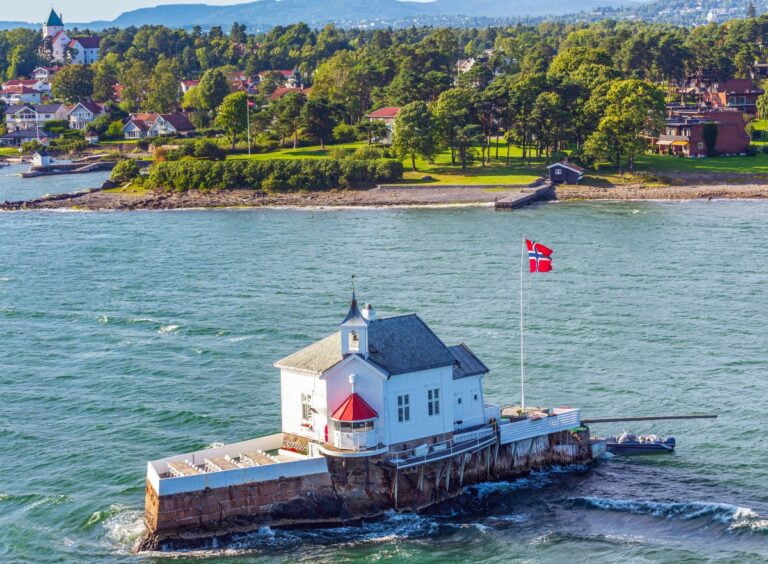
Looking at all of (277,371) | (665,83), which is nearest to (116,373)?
(277,371)

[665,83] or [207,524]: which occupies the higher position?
[665,83]

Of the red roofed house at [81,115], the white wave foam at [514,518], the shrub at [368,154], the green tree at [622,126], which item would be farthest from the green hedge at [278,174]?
the white wave foam at [514,518]

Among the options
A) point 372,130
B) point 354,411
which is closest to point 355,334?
point 354,411

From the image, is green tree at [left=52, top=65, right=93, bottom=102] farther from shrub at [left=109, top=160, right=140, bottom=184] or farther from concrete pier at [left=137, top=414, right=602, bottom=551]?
concrete pier at [left=137, top=414, right=602, bottom=551]

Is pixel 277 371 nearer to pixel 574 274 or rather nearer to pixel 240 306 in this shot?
pixel 240 306

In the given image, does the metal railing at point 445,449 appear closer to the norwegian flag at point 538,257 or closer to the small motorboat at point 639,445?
the small motorboat at point 639,445

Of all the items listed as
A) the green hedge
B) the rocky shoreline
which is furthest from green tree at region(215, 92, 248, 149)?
the rocky shoreline
